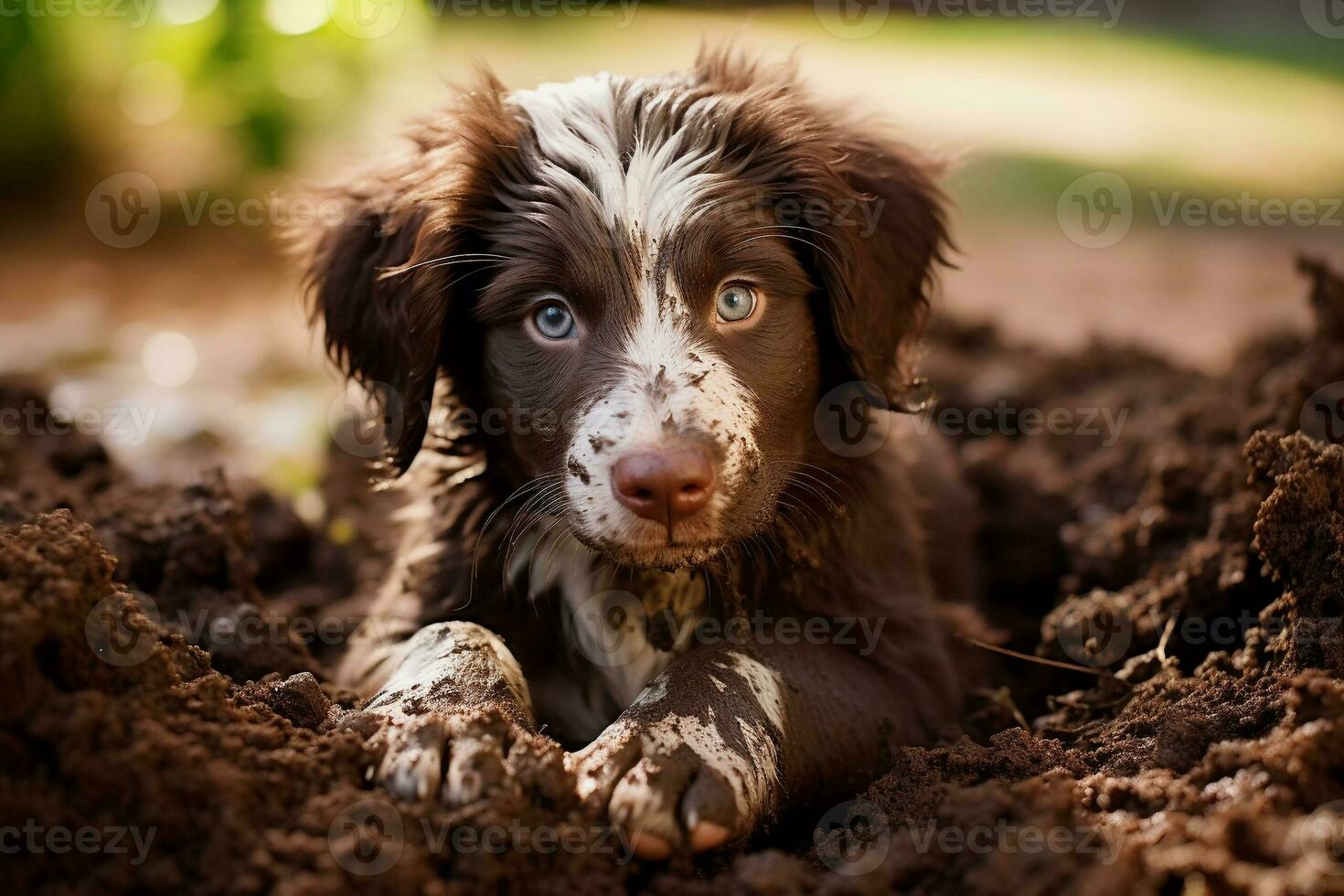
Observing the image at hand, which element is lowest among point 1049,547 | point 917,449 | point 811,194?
point 1049,547

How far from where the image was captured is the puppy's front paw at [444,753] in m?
2.73

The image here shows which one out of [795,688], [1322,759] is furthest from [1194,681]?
[795,688]

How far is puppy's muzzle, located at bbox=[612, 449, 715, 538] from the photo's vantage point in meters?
3.04

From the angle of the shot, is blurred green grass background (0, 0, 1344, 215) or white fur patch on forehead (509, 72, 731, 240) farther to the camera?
blurred green grass background (0, 0, 1344, 215)

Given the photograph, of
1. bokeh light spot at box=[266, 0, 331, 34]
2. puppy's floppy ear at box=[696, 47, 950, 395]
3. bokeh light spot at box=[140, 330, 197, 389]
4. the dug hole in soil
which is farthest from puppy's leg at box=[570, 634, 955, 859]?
bokeh light spot at box=[266, 0, 331, 34]

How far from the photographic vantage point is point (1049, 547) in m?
5.59

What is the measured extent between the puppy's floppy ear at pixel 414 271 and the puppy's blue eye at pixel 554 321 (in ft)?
0.84

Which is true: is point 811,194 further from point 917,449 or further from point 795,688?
point 917,449

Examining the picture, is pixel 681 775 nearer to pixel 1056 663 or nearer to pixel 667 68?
pixel 1056 663

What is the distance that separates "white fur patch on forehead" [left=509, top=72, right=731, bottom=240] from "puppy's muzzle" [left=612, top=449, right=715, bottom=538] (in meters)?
0.77

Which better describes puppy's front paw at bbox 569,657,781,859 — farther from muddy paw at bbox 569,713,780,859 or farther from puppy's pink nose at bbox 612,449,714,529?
puppy's pink nose at bbox 612,449,714,529

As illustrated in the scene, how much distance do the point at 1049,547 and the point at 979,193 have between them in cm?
692

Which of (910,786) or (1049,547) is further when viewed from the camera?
(1049,547)

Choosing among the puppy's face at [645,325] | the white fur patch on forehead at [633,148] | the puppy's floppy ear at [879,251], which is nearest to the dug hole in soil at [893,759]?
the puppy's face at [645,325]
